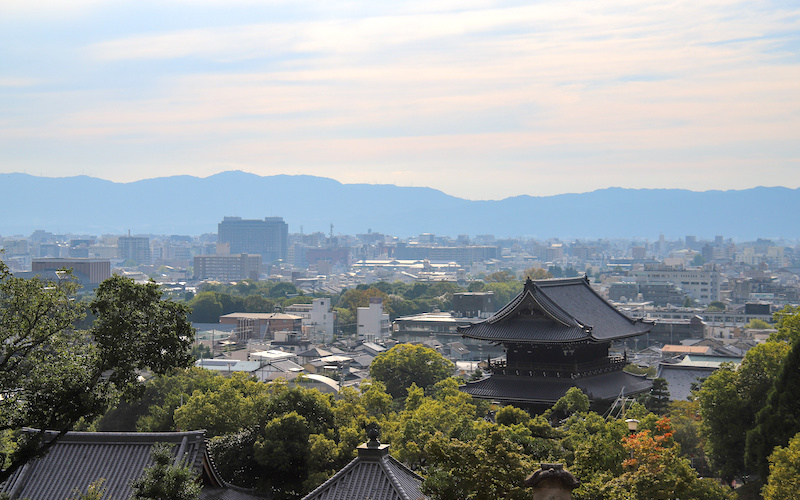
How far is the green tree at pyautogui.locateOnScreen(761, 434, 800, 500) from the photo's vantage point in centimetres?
1944

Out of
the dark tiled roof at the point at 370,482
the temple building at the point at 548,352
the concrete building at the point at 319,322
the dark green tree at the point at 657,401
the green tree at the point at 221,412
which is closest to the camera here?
the dark tiled roof at the point at 370,482

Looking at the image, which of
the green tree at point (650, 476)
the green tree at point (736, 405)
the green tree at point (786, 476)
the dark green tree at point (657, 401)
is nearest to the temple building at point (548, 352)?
the dark green tree at point (657, 401)

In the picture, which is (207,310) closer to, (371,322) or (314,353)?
(371,322)

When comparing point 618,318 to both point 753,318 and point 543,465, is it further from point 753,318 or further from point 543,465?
point 753,318

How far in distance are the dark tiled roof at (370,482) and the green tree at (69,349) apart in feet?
11.8

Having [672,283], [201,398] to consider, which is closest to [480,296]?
[672,283]

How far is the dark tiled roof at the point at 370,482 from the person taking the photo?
16.7m

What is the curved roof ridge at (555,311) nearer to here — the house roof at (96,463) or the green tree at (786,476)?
the green tree at (786,476)

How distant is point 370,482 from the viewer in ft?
55.9

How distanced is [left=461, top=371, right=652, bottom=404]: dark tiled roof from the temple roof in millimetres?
1653

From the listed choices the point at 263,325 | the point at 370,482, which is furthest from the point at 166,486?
the point at 263,325

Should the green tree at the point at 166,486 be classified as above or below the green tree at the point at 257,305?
above

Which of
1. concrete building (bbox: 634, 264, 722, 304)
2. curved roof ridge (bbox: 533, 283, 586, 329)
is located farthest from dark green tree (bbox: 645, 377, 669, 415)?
concrete building (bbox: 634, 264, 722, 304)

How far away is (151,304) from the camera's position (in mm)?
15805
